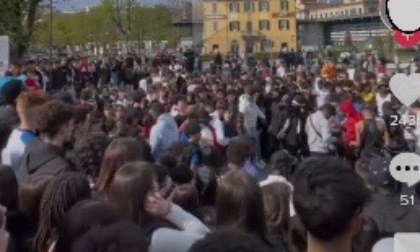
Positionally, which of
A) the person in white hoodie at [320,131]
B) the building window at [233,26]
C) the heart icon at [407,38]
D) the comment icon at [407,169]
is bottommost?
the person in white hoodie at [320,131]

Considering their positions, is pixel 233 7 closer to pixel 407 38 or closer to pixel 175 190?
pixel 175 190

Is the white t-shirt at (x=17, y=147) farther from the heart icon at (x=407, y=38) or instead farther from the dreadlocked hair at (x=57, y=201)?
the heart icon at (x=407, y=38)

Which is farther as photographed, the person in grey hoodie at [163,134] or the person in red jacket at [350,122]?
the person in red jacket at [350,122]

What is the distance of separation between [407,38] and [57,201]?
1.76 metres

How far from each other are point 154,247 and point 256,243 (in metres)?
1.40

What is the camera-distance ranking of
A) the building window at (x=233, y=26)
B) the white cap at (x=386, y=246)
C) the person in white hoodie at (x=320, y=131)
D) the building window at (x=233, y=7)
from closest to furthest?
the white cap at (x=386, y=246) < the person in white hoodie at (x=320, y=131) < the building window at (x=233, y=7) < the building window at (x=233, y=26)

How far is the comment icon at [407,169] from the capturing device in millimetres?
3678

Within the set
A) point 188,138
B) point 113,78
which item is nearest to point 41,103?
point 188,138

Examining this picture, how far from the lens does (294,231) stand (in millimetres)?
4762

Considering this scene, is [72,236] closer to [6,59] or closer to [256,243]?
[256,243]

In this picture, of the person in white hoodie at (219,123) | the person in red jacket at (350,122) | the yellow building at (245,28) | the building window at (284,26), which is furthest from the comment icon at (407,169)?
the building window at (284,26)

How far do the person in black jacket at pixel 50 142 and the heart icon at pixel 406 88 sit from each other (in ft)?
8.96

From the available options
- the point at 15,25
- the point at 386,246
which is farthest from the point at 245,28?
the point at 386,246

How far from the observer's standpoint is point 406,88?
12.5 feet
